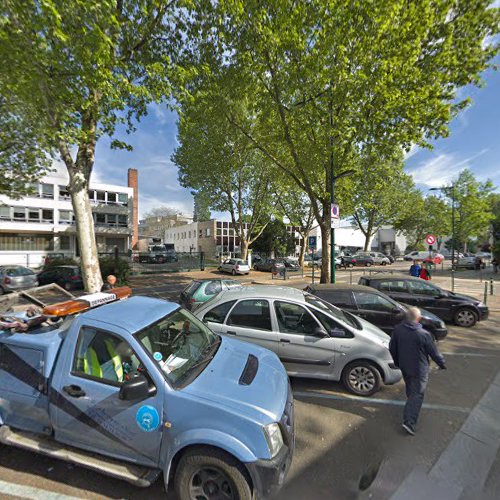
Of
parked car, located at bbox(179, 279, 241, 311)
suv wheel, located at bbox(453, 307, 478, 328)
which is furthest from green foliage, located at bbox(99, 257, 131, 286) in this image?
suv wheel, located at bbox(453, 307, 478, 328)

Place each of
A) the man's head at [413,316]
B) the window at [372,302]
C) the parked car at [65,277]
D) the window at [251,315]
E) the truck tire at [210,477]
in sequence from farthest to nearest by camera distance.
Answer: the parked car at [65,277], the window at [372,302], the window at [251,315], the man's head at [413,316], the truck tire at [210,477]

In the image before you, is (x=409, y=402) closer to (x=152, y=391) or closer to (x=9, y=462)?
(x=152, y=391)

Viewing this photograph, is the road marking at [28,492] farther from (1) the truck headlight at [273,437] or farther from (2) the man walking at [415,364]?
(2) the man walking at [415,364]

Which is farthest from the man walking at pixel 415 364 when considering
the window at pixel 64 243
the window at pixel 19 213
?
the window at pixel 64 243

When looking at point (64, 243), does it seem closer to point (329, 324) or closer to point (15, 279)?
point (15, 279)

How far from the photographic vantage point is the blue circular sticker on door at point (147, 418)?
2289 millimetres

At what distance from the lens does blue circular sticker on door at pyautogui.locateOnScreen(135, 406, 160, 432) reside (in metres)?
2.29

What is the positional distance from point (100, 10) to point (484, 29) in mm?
11903

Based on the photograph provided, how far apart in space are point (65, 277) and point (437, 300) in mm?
17231

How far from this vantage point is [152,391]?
2311 mm

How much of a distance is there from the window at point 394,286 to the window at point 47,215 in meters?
33.9

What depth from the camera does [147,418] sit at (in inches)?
90.7

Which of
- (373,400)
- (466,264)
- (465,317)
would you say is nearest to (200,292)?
(373,400)

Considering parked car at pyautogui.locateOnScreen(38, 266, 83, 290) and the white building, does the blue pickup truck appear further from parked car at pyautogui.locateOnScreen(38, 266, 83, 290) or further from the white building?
the white building
